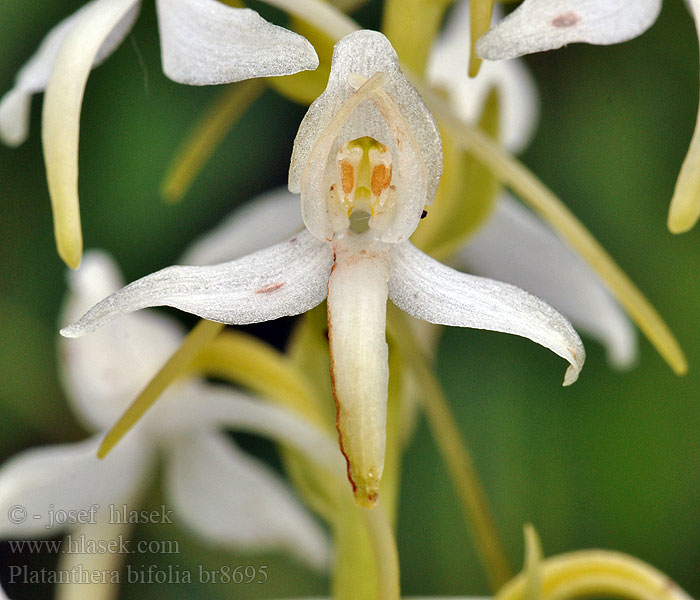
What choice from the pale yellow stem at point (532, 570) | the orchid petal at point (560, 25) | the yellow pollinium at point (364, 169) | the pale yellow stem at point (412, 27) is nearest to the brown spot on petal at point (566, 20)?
the orchid petal at point (560, 25)

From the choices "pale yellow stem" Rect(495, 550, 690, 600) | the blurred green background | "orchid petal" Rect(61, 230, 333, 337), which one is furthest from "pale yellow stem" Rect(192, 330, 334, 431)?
the blurred green background

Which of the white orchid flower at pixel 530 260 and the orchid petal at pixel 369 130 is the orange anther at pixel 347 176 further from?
the white orchid flower at pixel 530 260

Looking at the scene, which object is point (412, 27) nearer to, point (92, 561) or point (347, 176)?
point (347, 176)

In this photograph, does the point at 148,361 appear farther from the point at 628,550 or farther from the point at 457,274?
the point at 628,550

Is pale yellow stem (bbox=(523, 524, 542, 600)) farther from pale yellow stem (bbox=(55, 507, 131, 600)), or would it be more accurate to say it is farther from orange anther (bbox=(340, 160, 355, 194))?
pale yellow stem (bbox=(55, 507, 131, 600))

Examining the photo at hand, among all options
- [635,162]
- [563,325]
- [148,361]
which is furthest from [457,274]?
[635,162]
